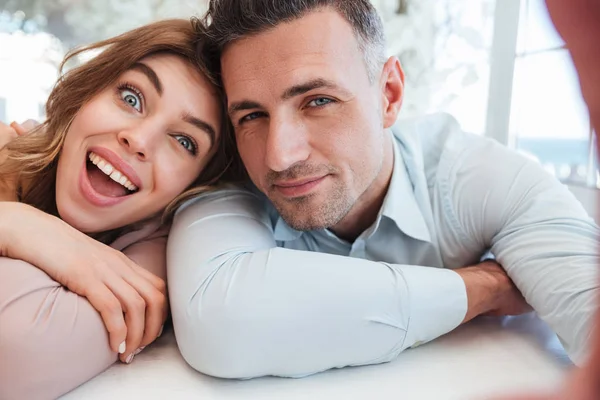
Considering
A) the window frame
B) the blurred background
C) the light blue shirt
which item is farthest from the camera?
the window frame

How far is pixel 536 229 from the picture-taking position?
3.35 ft

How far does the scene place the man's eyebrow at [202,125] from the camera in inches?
43.9

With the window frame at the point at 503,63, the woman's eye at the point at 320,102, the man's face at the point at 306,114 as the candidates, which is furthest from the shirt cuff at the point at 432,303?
the window frame at the point at 503,63

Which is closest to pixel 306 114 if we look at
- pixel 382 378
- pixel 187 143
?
pixel 187 143

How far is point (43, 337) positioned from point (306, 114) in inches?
24.5

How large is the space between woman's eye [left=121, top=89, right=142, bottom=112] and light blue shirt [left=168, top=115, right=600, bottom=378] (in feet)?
0.80

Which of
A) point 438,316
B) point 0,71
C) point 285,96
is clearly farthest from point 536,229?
point 0,71

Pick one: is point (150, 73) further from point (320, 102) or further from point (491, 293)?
point (491, 293)

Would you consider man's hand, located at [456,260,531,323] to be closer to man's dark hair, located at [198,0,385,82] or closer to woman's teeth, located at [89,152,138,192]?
man's dark hair, located at [198,0,385,82]

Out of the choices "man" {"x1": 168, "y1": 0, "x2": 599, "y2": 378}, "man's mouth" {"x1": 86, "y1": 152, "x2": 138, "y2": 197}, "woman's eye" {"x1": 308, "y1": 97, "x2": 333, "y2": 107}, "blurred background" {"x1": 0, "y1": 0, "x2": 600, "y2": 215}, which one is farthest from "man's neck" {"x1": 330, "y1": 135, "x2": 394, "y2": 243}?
"blurred background" {"x1": 0, "y1": 0, "x2": 600, "y2": 215}

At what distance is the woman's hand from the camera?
83cm

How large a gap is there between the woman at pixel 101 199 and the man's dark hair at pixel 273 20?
71 mm

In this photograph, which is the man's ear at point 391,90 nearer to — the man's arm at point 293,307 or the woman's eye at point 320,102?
the woman's eye at point 320,102

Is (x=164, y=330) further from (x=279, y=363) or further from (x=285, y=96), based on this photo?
(x=285, y=96)
